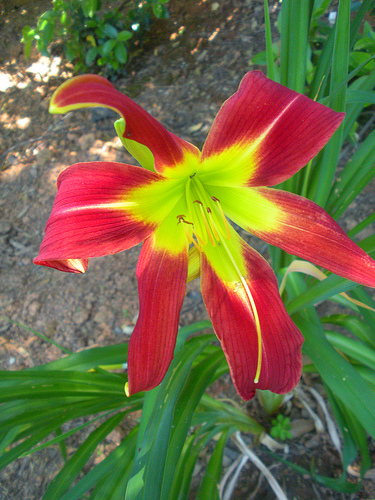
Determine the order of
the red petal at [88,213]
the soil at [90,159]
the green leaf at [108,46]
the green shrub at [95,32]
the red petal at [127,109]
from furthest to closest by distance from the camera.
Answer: the green leaf at [108,46], the green shrub at [95,32], the soil at [90,159], the red petal at [88,213], the red petal at [127,109]

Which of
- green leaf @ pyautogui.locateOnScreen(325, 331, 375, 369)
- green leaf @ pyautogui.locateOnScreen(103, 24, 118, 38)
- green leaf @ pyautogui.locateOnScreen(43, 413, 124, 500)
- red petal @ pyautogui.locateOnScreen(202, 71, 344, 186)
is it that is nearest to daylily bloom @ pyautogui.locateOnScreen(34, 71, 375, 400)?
red petal @ pyautogui.locateOnScreen(202, 71, 344, 186)

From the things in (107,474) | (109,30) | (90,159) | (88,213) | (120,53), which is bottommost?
(107,474)

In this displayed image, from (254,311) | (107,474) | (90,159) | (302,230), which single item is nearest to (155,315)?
(254,311)

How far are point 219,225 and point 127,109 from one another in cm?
32

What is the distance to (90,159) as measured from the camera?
7.55 feet

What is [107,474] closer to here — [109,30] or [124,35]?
[124,35]

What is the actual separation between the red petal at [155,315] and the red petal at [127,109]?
18 cm

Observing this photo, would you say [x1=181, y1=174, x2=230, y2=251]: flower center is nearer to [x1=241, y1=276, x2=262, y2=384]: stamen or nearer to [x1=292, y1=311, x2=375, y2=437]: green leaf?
[x1=241, y1=276, x2=262, y2=384]: stamen

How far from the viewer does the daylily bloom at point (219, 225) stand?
591 millimetres

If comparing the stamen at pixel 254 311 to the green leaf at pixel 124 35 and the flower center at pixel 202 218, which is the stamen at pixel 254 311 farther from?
the green leaf at pixel 124 35

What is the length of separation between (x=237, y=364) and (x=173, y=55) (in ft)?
9.01

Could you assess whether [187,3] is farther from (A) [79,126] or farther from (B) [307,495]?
(B) [307,495]

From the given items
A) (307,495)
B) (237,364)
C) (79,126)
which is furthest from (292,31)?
(79,126)

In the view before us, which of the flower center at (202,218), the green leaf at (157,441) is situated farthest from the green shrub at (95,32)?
the green leaf at (157,441)
